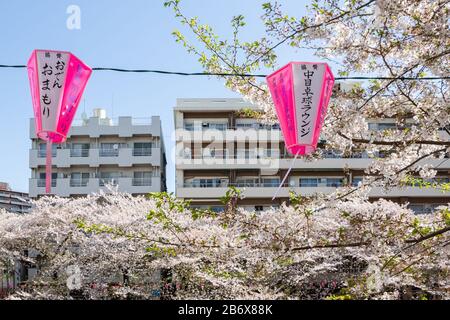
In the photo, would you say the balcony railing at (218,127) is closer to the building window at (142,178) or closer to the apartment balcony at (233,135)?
the apartment balcony at (233,135)

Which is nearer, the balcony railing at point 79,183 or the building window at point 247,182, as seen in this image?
the building window at point 247,182

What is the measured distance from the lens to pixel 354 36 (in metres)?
5.05

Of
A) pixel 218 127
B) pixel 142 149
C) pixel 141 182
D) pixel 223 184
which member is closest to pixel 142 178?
pixel 141 182

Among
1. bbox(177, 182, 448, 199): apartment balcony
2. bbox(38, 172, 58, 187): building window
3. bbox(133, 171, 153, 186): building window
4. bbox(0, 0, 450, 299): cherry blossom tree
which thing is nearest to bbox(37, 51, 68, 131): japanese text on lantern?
bbox(0, 0, 450, 299): cherry blossom tree

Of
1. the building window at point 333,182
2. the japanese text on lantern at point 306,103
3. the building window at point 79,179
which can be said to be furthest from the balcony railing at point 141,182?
the japanese text on lantern at point 306,103

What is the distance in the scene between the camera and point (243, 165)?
1011 inches

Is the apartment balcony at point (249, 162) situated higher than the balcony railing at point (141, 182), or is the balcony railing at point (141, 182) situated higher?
the apartment balcony at point (249, 162)

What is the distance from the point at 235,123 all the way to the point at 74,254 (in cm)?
1457

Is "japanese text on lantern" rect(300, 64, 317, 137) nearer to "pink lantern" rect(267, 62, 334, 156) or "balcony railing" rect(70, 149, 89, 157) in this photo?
"pink lantern" rect(267, 62, 334, 156)

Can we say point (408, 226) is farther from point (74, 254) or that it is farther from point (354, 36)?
point (74, 254)

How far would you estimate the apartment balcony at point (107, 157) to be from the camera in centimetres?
2761

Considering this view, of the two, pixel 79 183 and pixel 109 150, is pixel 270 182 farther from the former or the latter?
pixel 79 183
